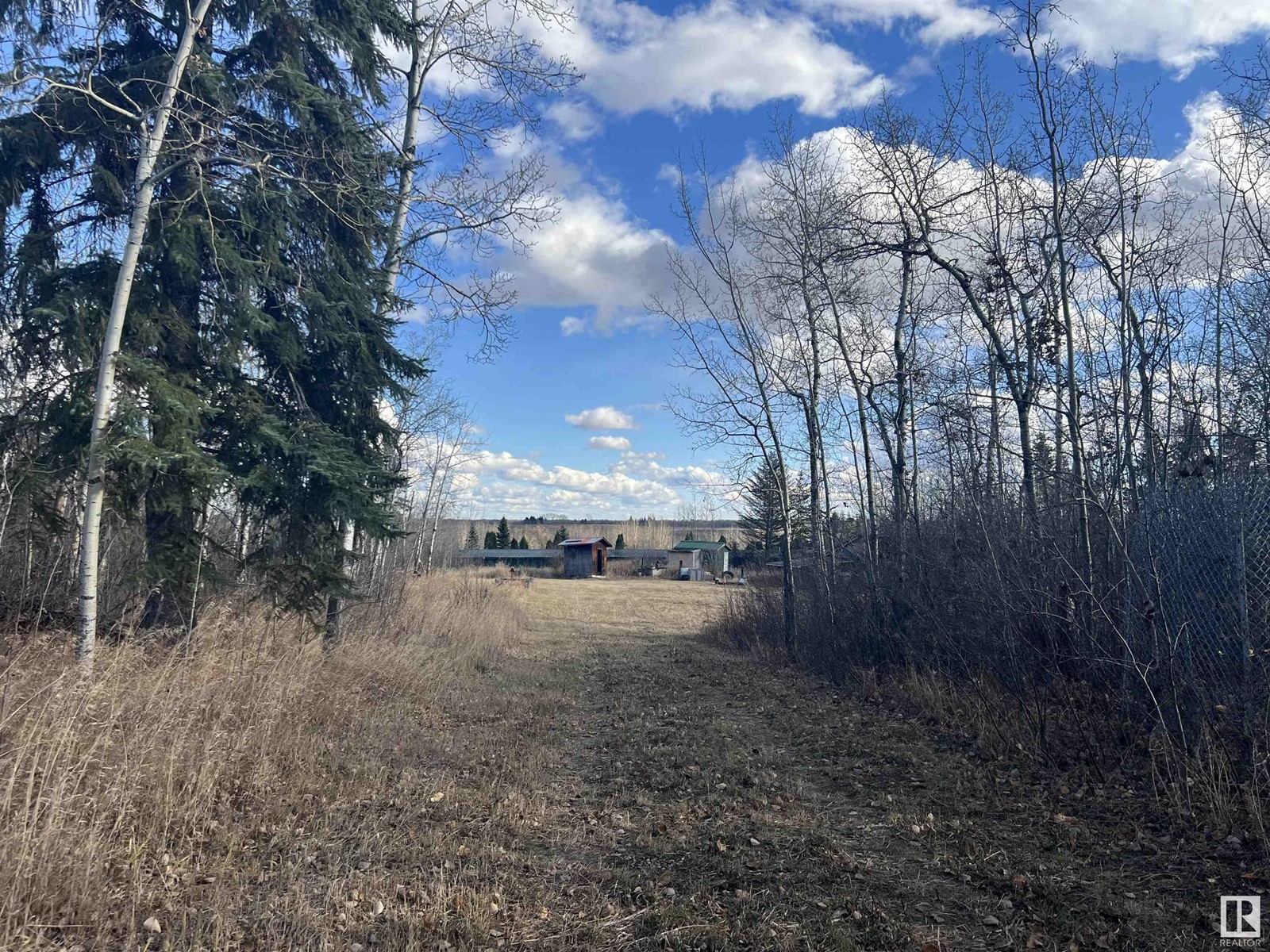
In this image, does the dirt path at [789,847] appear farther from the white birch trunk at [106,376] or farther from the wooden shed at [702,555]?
the wooden shed at [702,555]

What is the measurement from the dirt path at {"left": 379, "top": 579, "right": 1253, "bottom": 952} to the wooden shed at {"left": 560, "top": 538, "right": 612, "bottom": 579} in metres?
64.3

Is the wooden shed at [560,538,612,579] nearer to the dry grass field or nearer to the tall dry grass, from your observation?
the dry grass field

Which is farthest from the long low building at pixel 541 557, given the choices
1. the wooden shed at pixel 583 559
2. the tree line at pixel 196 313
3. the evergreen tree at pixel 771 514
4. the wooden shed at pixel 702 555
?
the tree line at pixel 196 313

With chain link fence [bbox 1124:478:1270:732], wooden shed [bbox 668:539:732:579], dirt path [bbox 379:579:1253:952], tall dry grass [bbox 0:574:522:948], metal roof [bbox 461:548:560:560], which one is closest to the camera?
tall dry grass [bbox 0:574:522:948]

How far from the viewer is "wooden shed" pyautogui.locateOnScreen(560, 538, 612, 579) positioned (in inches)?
2894

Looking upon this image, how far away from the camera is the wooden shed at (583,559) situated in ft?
241

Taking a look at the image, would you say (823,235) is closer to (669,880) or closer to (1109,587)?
(1109,587)

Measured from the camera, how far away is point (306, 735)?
6746mm

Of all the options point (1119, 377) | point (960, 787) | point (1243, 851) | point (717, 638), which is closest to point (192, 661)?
point (960, 787)

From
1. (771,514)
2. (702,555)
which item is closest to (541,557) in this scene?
(702,555)

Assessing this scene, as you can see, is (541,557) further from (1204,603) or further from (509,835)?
(1204,603)

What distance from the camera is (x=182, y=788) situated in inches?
201

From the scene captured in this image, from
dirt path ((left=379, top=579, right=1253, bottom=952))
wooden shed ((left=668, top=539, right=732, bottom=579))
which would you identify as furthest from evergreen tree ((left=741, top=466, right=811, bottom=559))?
wooden shed ((left=668, top=539, right=732, bottom=579))

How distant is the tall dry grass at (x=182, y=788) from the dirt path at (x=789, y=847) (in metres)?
0.84
